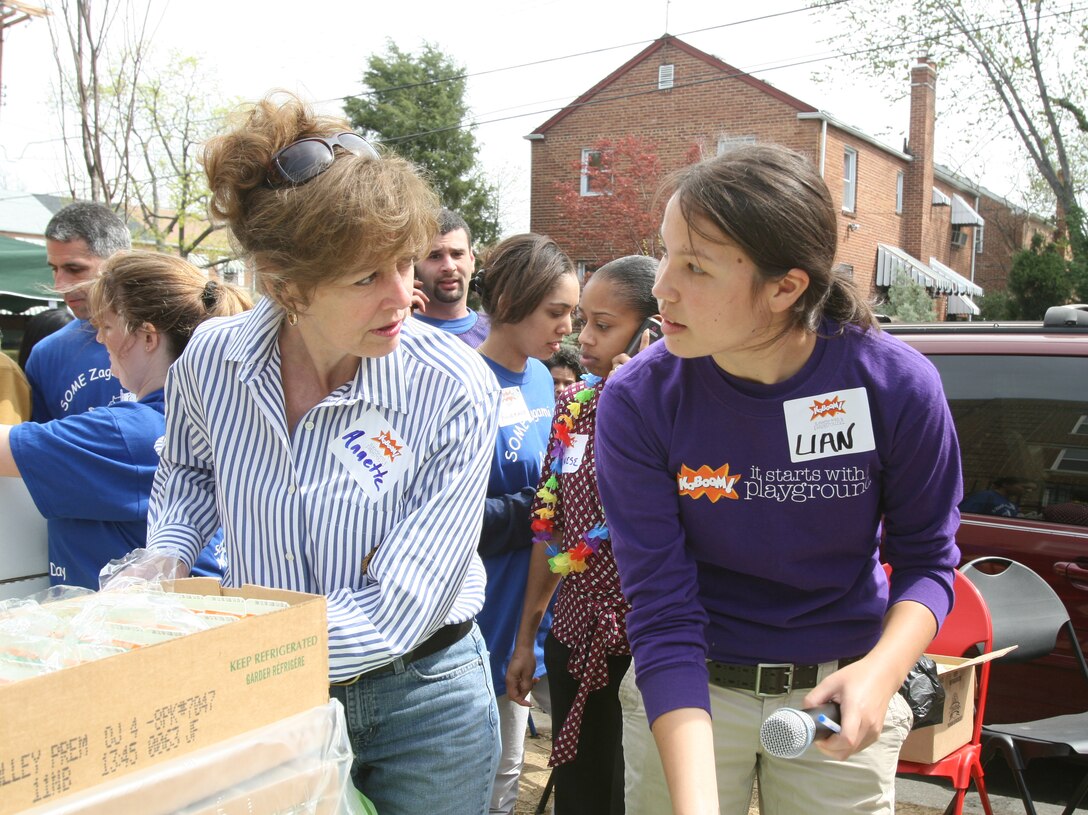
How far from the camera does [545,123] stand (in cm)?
2589

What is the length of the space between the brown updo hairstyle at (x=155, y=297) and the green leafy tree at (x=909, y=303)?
66.2 ft

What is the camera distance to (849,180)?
952 inches

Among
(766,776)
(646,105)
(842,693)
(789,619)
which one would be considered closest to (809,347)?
(789,619)

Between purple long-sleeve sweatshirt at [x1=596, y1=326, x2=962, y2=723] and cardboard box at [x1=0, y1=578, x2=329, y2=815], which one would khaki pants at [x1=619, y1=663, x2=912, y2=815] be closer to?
purple long-sleeve sweatshirt at [x1=596, y1=326, x2=962, y2=723]

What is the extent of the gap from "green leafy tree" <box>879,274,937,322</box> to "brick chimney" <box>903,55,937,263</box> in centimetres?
456

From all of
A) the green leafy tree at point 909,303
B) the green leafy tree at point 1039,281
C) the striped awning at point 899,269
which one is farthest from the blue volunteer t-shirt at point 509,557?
the striped awning at point 899,269

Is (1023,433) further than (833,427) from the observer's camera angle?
Yes

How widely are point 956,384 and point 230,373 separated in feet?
9.71

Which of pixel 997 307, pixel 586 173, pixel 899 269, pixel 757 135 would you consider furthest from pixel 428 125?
pixel 997 307

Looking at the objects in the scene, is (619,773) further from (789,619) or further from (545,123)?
(545,123)

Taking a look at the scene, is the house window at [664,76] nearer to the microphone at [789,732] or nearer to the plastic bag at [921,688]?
the plastic bag at [921,688]

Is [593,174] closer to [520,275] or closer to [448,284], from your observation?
[448,284]

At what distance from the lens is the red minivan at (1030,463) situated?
3311 millimetres

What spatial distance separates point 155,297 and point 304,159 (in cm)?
94
